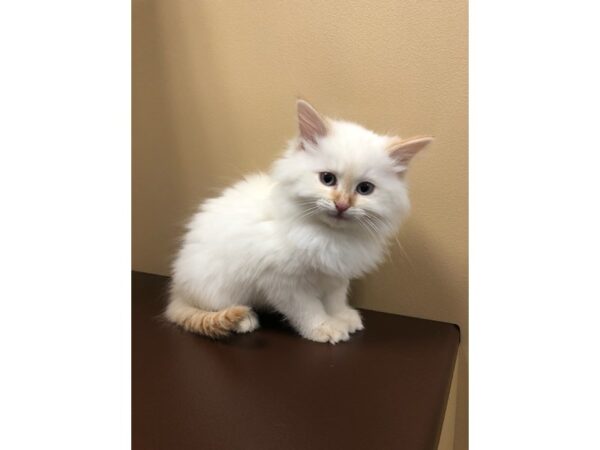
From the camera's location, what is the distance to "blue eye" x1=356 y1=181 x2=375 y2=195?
966 mm

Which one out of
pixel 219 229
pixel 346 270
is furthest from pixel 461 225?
pixel 219 229

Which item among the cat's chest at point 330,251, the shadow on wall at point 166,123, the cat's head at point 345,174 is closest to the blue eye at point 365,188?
the cat's head at point 345,174

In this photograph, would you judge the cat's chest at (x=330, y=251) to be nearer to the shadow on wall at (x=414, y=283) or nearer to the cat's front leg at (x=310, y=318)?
the cat's front leg at (x=310, y=318)

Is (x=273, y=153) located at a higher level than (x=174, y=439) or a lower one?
higher

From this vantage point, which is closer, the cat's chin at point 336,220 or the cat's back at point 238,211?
the cat's chin at point 336,220

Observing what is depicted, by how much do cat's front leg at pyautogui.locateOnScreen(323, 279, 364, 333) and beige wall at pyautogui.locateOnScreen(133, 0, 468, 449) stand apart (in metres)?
0.19

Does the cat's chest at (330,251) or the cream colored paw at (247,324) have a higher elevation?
the cat's chest at (330,251)

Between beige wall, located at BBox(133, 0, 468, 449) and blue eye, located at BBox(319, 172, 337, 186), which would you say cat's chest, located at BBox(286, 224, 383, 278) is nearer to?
blue eye, located at BBox(319, 172, 337, 186)

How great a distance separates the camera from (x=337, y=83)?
1200mm

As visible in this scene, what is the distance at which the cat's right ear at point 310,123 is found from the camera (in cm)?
95

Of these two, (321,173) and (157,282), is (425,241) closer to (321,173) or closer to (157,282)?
(321,173)

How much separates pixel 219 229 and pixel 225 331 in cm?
25

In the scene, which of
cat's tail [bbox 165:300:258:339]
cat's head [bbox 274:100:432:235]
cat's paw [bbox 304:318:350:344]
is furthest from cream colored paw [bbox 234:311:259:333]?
cat's head [bbox 274:100:432:235]

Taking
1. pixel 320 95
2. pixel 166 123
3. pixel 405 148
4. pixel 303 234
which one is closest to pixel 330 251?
pixel 303 234
